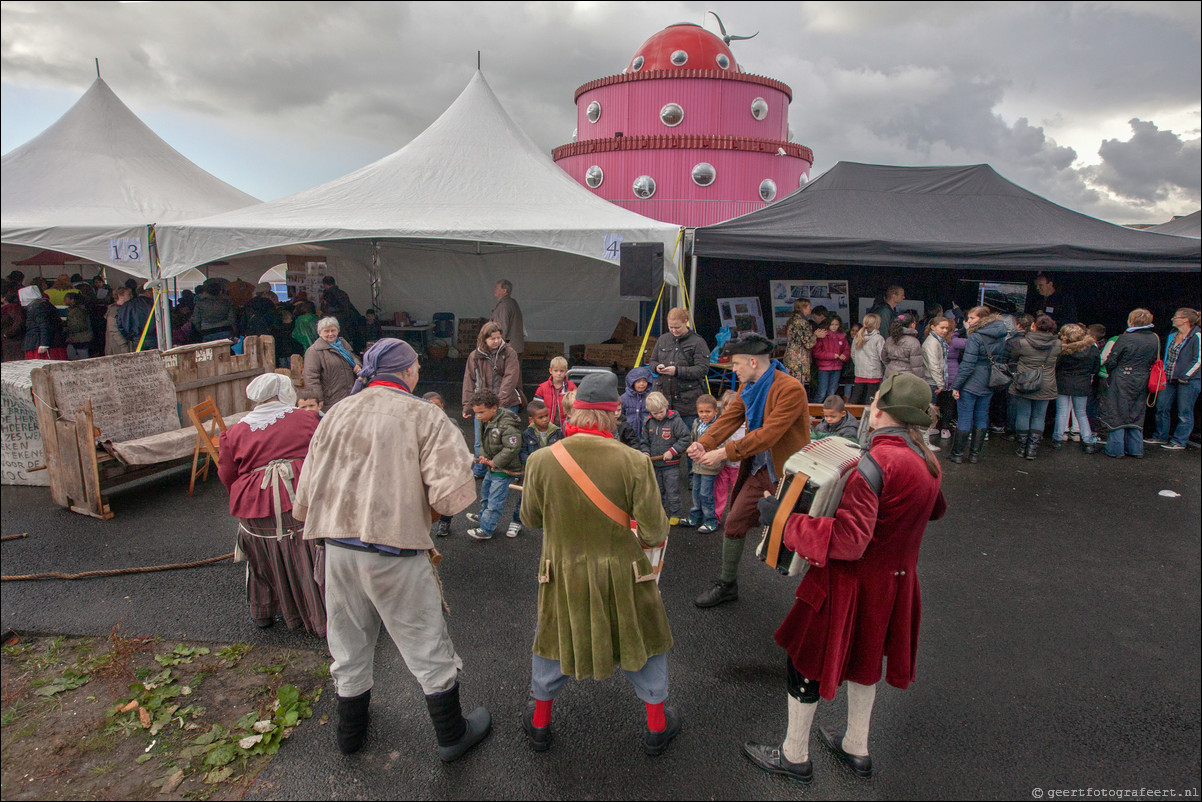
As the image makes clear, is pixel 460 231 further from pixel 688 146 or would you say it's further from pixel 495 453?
pixel 688 146

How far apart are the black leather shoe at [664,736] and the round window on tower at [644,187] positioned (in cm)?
1206

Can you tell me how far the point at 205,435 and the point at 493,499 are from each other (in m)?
2.91

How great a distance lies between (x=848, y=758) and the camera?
271 centimetres

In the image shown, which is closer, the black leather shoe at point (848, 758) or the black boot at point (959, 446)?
the black leather shoe at point (848, 758)

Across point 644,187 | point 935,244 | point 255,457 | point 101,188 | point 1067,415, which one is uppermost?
point 644,187

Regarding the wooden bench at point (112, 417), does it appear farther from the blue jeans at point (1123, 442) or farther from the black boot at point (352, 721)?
the blue jeans at point (1123, 442)

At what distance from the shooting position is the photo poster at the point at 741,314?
10.1 meters

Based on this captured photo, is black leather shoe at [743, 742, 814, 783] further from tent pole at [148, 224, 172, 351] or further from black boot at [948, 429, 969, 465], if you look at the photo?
tent pole at [148, 224, 172, 351]

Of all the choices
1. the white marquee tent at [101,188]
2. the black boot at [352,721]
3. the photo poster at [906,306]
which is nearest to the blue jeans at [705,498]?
the black boot at [352,721]

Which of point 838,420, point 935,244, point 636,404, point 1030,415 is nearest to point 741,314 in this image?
point 935,244

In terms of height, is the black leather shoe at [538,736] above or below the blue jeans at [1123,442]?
below

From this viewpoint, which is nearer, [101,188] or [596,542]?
[596,542]

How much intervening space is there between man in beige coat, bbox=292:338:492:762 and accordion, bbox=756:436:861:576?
3.86 ft

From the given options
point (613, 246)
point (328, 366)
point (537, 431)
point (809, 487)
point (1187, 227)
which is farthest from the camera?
point (1187, 227)
